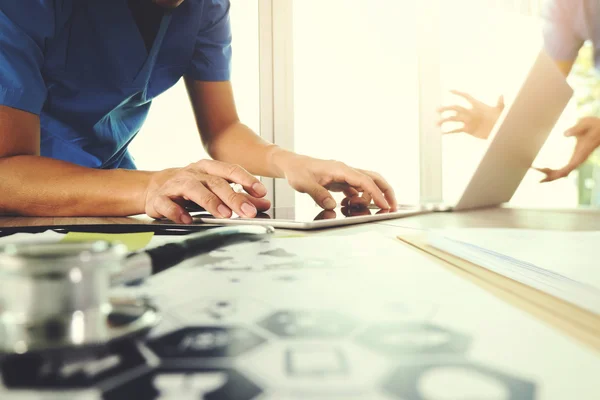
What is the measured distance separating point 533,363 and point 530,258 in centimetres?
20

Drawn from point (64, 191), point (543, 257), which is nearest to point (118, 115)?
point (64, 191)

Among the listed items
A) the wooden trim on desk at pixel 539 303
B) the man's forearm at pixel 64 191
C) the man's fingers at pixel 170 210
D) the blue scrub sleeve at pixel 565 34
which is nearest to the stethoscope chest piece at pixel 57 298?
the wooden trim on desk at pixel 539 303

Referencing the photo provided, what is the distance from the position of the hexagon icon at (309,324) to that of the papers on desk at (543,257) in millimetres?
99

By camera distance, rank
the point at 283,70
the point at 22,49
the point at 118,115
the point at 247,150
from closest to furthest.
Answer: the point at 22,49 < the point at 118,115 < the point at 247,150 < the point at 283,70

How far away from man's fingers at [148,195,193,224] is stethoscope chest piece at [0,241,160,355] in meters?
0.45

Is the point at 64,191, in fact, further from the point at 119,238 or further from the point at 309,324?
the point at 309,324

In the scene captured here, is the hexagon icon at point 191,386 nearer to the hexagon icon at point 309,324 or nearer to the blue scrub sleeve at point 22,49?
the hexagon icon at point 309,324

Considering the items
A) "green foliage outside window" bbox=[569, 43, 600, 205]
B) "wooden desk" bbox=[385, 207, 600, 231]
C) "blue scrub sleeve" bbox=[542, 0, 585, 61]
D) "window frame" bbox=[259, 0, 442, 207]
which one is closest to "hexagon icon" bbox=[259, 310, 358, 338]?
"wooden desk" bbox=[385, 207, 600, 231]

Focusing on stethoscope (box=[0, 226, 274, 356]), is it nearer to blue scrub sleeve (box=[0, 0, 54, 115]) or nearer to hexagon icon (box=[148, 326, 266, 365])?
hexagon icon (box=[148, 326, 266, 365])

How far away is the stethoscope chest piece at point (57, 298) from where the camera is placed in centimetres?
14

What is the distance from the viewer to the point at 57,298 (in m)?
0.15

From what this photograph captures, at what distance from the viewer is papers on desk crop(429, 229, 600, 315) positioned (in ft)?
0.65

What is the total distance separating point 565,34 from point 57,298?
1738 mm

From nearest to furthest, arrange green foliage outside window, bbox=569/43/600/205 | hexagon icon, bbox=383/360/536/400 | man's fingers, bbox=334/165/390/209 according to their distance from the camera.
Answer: hexagon icon, bbox=383/360/536/400 < man's fingers, bbox=334/165/390/209 < green foliage outside window, bbox=569/43/600/205
